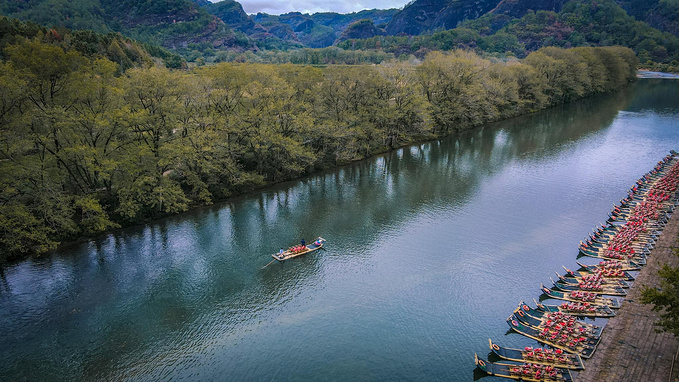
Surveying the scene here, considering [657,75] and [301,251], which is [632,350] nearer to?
[301,251]

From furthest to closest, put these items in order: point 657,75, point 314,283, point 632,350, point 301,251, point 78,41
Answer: point 657,75, point 78,41, point 301,251, point 314,283, point 632,350

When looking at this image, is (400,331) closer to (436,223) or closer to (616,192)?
(436,223)

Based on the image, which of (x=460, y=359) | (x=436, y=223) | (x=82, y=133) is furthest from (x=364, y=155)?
(x=460, y=359)

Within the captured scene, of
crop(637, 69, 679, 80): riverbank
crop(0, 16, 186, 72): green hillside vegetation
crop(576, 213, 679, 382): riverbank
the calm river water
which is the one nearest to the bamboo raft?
the calm river water

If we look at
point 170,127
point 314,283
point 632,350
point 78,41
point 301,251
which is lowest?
point 632,350

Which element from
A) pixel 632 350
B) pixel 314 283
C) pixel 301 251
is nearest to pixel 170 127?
pixel 301 251

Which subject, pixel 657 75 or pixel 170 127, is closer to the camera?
pixel 170 127
